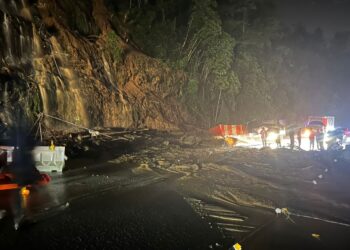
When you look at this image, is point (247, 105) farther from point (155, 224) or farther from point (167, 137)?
point (155, 224)

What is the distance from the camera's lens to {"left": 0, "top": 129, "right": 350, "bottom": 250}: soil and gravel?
6.33 m

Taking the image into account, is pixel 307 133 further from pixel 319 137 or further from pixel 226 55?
pixel 226 55

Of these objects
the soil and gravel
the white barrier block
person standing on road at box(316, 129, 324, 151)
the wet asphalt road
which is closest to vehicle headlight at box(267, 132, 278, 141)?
person standing on road at box(316, 129, 324, 151)

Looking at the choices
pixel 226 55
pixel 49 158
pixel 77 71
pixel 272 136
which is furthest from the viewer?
pixel 226 55

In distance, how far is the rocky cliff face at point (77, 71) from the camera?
16.6 m

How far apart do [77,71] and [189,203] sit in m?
14.2

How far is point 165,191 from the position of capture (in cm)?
990

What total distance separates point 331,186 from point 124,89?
53.1 ft

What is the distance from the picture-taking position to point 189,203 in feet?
28.4

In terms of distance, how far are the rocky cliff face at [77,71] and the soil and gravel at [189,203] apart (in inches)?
130

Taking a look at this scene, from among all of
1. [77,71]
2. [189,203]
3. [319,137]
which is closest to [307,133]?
[319,137]

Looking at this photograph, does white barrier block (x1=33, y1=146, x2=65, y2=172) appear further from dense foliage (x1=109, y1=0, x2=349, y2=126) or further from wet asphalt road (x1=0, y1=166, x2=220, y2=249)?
dense foliage (x1=109, y1=0, x2=349, y2=126)

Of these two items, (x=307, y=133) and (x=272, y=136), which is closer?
(x=272, y=136)

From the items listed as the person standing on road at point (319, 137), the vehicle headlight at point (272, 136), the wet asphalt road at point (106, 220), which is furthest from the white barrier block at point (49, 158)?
the person standing on road at point (319, 137)
